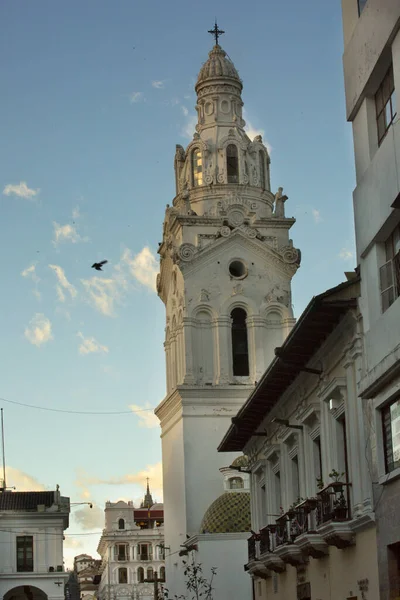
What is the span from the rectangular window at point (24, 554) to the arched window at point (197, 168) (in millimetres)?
22489

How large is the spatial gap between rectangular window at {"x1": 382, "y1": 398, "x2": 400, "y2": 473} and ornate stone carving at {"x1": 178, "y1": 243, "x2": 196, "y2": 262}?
42419mm

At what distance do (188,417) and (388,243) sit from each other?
40804 mm

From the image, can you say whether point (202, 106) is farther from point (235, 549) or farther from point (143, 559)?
point (143, 559)

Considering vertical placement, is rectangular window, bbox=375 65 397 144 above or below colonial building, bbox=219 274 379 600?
above

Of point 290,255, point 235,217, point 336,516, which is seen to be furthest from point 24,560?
point 336,516

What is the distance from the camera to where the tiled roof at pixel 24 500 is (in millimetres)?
70875

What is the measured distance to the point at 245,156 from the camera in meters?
67.3

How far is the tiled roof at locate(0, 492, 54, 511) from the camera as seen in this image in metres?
70.9

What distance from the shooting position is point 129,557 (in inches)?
4936

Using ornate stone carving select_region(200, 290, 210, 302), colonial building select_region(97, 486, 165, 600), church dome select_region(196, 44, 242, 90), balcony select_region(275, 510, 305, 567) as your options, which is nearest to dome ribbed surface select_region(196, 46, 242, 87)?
church dome select_region(196, 44, 242, 90)

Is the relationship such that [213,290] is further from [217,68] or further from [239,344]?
[217,68]

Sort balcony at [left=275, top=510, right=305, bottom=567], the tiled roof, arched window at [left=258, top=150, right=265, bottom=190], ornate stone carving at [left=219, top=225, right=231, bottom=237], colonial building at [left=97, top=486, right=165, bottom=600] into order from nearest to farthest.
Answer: balcony at [left=275, top=510, right=305, bottom=567] < ornate stone carving at [left=219, top=225, right=231, bottom=237] < arched window at [left=258, top=150, right=265, bottom=190] < the tiled roof < colonial building at [left=97, top=486, right=165, bottom=600]

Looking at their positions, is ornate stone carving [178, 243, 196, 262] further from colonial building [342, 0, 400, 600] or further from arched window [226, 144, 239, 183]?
colonial building [342, 0, 400, 600]

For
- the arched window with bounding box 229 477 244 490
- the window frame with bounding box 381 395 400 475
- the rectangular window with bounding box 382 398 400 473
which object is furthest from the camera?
the arched window with bounding box 229 477 244 490
